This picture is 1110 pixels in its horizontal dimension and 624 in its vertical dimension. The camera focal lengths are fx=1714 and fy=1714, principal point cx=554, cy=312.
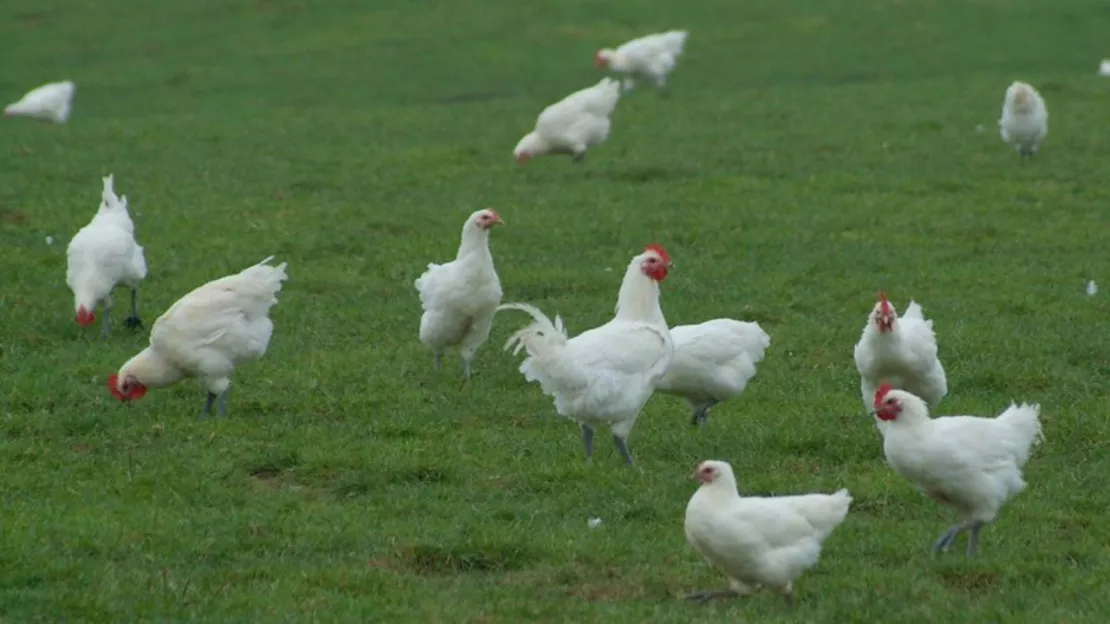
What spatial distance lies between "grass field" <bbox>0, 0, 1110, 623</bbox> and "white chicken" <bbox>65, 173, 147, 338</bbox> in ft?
1.05

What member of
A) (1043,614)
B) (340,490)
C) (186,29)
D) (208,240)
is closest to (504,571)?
(340,490)

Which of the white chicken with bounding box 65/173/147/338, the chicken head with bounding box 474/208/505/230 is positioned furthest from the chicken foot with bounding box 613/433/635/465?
the white chicken with bounding box 65/173/147/338

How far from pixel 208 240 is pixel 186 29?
71.4ft

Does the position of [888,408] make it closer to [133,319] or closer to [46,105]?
[133,319]

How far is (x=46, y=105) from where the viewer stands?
26391 mm

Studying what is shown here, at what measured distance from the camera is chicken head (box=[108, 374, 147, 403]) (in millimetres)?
10766

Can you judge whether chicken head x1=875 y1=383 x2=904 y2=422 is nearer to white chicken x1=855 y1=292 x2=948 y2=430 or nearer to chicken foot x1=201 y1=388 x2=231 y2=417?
white chicken x1=855 y1=292 x2=948 y2=430

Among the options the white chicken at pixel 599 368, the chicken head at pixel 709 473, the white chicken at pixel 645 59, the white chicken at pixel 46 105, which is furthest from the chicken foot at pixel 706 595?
the white chicken at pixel 645 59

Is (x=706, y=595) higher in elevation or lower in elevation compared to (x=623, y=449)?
higher

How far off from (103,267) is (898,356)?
6.23 metres

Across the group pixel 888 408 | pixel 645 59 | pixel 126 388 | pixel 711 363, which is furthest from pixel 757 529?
pixel 645 59

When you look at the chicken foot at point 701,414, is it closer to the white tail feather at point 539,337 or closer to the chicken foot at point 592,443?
the chicken foot at point 592,443

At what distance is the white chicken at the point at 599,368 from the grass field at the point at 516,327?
0.33 m

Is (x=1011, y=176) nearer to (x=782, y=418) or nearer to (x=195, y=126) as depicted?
(x=782, y=418)
